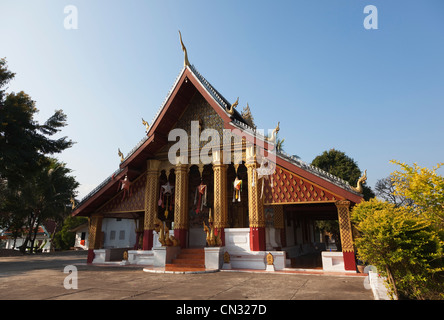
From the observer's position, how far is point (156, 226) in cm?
1209

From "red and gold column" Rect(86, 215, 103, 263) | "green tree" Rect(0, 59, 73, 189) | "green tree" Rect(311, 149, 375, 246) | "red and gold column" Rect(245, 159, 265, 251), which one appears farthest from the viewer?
"green tree" Rect(311, 149, 375, 246)

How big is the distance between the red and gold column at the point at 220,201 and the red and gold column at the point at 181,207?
63.9 inches

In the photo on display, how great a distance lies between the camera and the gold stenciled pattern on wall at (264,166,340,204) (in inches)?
384

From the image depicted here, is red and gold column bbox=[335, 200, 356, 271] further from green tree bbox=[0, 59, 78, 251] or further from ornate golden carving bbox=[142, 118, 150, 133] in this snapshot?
green tree bbox=[0, 59, 78, 251]

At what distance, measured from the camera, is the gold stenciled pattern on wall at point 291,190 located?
9.76 metres

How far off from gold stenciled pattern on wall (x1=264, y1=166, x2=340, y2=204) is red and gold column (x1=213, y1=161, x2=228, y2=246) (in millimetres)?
1877

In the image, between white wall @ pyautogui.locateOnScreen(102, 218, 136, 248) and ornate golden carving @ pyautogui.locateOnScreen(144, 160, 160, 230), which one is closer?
ornate golden carving @ pyautogui.locateOnScreen(144, 160, 160, 230)

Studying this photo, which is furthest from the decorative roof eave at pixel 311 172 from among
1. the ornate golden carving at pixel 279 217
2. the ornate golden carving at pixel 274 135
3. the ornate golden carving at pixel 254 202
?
the ornate golden carving at pixel 279 217

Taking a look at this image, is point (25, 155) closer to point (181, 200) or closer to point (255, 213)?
point (181, 200)

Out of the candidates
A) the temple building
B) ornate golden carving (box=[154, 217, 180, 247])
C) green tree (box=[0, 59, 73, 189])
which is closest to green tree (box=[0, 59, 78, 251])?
green tree (box=[0, 59, 73, 189])

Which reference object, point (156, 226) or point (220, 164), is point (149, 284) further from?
point (220, 164)

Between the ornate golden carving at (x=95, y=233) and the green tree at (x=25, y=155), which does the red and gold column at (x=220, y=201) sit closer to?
the ornate golden carving at (x=95, y=233)

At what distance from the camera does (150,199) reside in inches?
510
